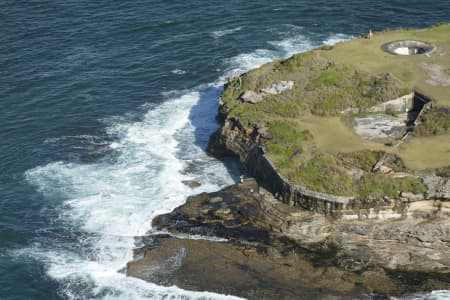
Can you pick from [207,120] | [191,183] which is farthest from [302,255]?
[207,120]

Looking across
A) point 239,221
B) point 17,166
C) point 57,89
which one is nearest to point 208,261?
point 239,221

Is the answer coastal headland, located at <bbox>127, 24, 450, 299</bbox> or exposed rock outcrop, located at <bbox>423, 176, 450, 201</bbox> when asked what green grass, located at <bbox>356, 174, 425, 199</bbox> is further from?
exposed rock outcrop, located at <bbox>423, 176, 450, 201</bbox>

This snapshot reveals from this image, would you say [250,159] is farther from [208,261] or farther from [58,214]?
[58,214]

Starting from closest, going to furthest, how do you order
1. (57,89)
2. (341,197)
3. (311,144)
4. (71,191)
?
(341,197)
(311,144)
(71,191)
(57,89)

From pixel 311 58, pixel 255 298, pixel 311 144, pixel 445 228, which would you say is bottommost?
pixel 255 298

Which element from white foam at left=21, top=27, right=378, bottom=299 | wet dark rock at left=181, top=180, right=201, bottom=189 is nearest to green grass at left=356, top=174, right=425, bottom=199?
white foam at left=21, top=27, right=378, bottom=299

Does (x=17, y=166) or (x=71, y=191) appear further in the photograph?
(x=17, y=166)

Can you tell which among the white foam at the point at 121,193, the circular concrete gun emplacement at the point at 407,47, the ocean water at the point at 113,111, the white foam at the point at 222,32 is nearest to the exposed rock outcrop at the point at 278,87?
the ocean water at the point at 113,111

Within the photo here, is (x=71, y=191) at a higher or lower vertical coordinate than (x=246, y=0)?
lower
